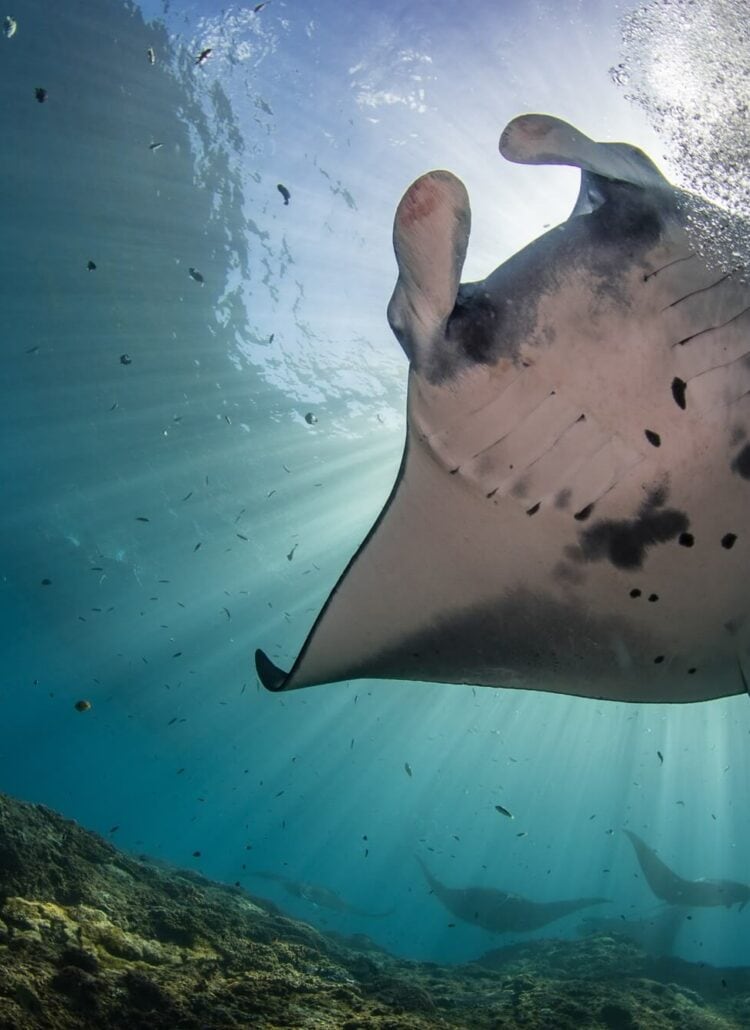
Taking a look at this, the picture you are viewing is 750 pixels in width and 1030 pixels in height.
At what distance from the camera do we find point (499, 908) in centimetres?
1806

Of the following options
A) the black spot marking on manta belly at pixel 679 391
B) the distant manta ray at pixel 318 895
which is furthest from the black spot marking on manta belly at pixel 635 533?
the distant manta ray at pixel 318 895

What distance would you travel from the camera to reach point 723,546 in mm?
2092

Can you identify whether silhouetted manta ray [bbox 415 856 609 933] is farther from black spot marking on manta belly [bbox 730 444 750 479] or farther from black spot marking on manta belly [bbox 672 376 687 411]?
black spot marking on manta belly [bbox 672 376 687 411]

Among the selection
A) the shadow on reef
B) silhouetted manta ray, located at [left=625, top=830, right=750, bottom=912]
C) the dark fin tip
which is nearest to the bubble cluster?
the dark fin tip

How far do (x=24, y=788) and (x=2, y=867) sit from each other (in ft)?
253

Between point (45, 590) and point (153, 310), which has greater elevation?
point (153, 310)

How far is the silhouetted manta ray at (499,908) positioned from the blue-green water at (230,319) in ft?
40.5

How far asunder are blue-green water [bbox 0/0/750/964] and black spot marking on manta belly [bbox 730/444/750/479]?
5.36 meters

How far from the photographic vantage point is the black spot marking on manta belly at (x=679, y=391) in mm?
1773

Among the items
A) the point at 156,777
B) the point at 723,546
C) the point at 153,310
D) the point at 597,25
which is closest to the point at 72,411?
the point at 153,310

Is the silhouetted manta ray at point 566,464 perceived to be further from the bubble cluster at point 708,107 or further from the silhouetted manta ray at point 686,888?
the silhouetted manta ray at point 686,888

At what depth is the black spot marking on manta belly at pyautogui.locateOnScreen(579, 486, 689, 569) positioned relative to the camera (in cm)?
202

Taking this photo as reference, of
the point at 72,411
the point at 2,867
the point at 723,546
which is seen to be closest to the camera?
the point at 723,546

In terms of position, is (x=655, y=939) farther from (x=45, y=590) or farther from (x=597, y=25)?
(x=45, y=590)
